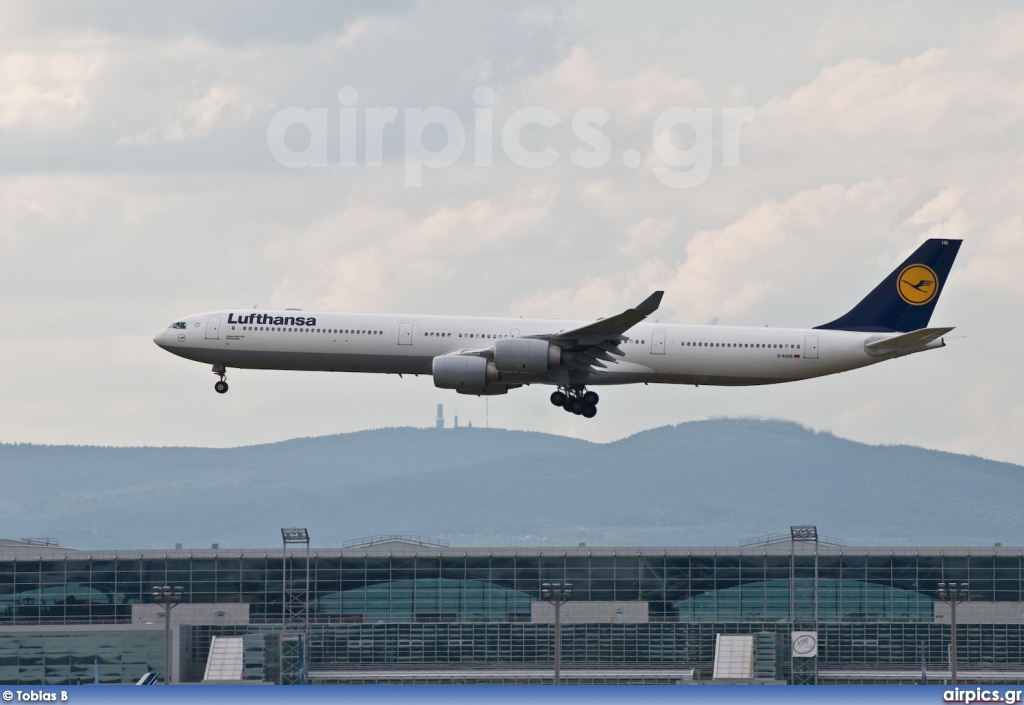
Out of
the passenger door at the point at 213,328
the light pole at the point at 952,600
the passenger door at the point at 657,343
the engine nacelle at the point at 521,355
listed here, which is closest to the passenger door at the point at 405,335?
the engine nacelle at the point at 521,355

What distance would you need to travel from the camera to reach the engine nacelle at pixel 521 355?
77.0m

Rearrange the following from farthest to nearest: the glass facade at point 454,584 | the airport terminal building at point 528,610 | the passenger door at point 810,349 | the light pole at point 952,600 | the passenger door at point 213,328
A: the glass facade at point 454,584 → the airport terminal building at point 528,610 → the light pole at point 952,600 → the passenger door at point 213,328 → the passenger door at point 810,349

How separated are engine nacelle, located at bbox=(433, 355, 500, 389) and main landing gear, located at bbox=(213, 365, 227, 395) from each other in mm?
11434

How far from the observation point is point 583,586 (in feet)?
367

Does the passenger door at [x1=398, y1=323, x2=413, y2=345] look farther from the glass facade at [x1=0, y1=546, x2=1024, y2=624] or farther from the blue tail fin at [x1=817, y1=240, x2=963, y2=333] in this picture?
the glass facade at [x1=0, y1=546, x2=1024, y2=624]

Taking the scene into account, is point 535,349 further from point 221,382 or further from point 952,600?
point 952,600

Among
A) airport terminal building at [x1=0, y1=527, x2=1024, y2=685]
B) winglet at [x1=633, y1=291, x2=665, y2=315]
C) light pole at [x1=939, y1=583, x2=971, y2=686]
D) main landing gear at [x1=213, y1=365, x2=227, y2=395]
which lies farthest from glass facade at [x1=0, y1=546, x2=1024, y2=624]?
winglet at [x1=633, y1=291, x2=665, y2=315]

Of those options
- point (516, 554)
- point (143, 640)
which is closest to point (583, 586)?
point (516, 554)

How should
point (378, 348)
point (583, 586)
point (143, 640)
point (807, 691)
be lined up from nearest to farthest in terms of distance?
point (807, 691)
point (378, 348)
point (143, 640)
point (583, 586)

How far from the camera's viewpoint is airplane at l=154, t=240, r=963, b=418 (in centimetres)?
7756

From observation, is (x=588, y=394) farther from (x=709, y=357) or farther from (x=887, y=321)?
(x=887, y=321)

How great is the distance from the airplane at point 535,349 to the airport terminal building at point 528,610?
2893cm

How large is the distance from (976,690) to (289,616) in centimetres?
7363

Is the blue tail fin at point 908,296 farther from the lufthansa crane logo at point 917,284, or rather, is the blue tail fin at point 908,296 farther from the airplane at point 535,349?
the airplane at point 535,349
